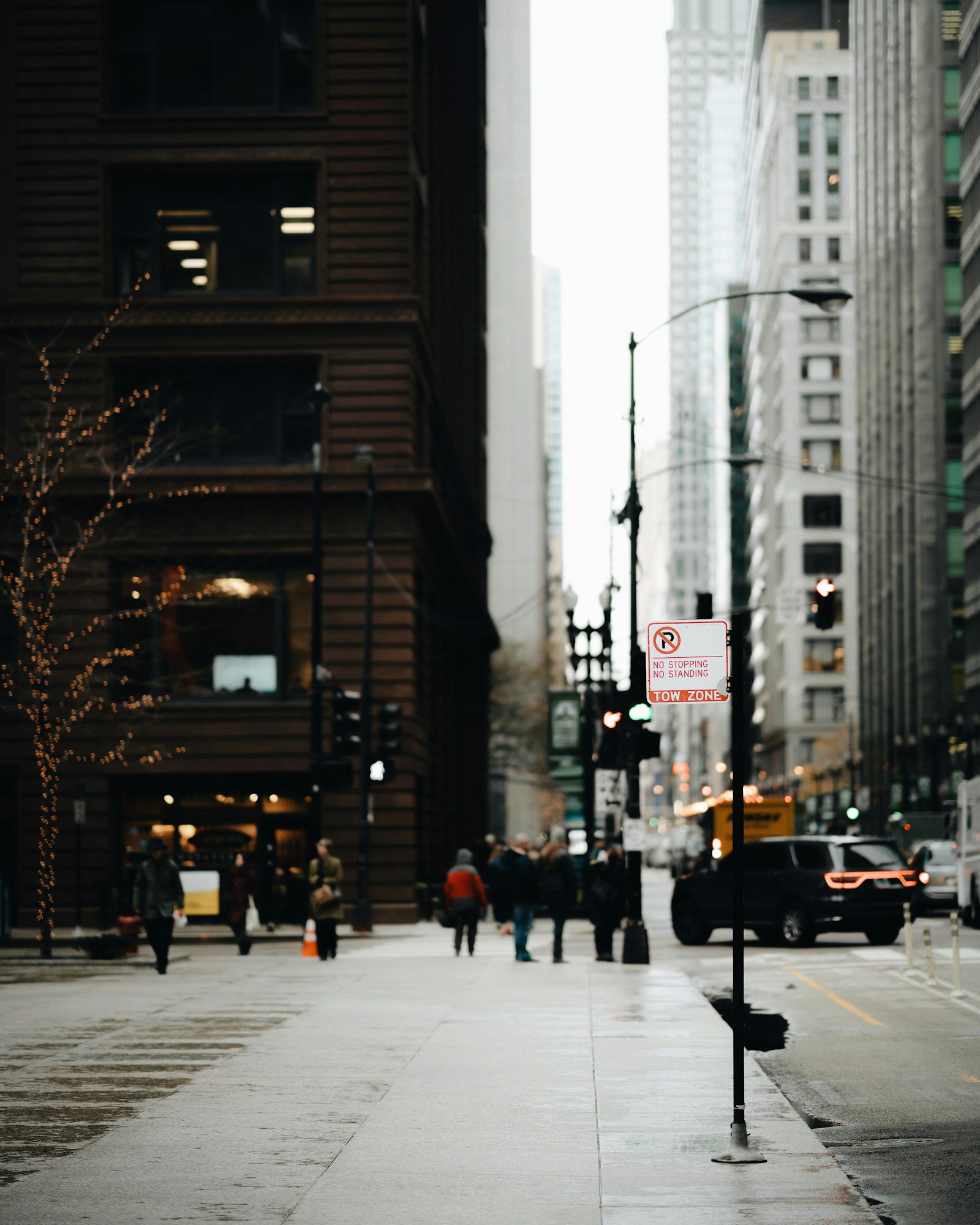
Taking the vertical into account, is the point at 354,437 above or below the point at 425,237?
below

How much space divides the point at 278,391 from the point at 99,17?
353 inches

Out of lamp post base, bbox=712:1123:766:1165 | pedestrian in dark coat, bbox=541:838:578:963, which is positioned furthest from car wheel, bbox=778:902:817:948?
lamp post base, bbox=712:1123:766:1165

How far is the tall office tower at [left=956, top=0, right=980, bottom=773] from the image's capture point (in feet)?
282

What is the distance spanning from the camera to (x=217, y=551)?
3791 cm

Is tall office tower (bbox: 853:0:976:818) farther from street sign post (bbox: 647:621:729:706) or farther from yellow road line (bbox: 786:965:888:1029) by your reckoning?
street sign post (bbox: 647:621:729:706)

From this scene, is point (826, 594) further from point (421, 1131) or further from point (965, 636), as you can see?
point (965, 636)

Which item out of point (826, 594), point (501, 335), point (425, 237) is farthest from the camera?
point (501, 335)

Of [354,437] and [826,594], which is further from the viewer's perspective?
[354,437]

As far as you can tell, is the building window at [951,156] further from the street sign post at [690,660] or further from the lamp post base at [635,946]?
the street sign post at [690,660]

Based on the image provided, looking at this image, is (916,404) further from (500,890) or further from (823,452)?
(500,890)

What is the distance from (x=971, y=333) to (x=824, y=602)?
68.7 m

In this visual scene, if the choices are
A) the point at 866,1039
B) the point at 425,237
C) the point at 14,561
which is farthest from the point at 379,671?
the point at 866,1039

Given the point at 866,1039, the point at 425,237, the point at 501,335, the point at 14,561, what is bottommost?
the point at 866,1039

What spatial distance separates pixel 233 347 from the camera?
3844 centimetres
